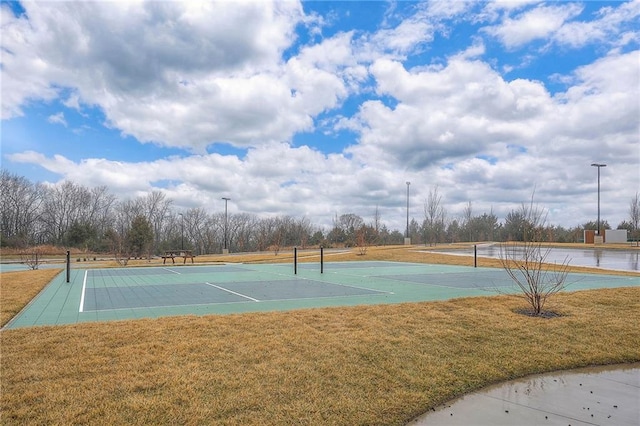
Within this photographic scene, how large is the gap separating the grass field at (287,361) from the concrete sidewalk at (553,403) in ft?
0.56

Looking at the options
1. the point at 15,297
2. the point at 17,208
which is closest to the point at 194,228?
the point at 17,208

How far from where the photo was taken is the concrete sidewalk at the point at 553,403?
3.49 metres

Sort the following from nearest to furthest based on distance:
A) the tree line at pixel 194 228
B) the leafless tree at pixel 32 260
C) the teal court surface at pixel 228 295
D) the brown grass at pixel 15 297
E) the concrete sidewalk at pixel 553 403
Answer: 1. the concrete sidewalk at pixel 553 403
2. the brown grass at pixel 15 297
3. the teal court surface at pixel 228 295
4. the leafless tree at pixel 32 260
5. the tree line at pixel 194 228

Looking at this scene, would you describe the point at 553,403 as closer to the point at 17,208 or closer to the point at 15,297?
the point at 15,297

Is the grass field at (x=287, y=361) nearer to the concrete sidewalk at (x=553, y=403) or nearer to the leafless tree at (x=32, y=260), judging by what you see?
the concrete sidewalk at (x=553, y=403)

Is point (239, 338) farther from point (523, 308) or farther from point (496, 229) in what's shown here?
point (496, 229)

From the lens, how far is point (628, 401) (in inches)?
154

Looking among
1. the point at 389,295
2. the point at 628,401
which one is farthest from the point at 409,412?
the point at 389,295

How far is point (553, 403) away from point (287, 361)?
262 cm

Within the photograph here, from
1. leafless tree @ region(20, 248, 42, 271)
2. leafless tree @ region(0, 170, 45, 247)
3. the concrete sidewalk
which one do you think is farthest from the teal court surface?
leafless tree @ region(0, 170, 45, 247)

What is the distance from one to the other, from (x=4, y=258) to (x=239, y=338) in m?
42.3

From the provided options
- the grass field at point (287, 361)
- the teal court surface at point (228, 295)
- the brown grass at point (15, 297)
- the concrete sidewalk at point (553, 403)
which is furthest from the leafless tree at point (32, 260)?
the concrete sidewalk at point (553, 403)

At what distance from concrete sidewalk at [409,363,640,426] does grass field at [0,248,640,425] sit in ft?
0.56

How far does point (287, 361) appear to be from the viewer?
15.3 ft
